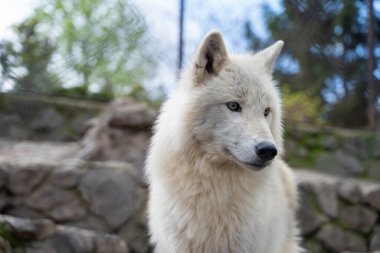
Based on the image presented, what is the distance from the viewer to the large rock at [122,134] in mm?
4633

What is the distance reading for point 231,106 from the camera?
247 cm

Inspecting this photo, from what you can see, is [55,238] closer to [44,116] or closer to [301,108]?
[44,116]

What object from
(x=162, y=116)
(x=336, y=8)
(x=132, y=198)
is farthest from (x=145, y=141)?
(x=336, y=8)

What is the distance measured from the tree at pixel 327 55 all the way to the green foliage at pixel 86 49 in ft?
5.48

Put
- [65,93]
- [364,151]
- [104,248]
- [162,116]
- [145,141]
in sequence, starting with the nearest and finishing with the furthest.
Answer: [162,116] < [104,248] < [145,141] < [65,93] < [364,151]

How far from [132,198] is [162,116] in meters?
1.73

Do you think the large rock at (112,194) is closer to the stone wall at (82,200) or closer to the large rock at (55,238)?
the stone wall at (82,200)

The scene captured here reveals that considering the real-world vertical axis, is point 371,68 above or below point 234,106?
above

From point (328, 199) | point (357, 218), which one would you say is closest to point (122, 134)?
point (328, 199)

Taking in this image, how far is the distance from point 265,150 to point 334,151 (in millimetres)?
3609

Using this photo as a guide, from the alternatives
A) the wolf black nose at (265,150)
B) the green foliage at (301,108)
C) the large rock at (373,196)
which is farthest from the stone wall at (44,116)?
the wolf black nose at (265,150)

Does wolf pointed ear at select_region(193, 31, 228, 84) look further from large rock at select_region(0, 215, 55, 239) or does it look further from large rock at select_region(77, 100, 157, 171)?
large rock at select_region(77, 100, 157, 171)

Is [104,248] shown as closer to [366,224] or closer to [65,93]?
[65,93]

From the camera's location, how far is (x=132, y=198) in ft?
14.2
